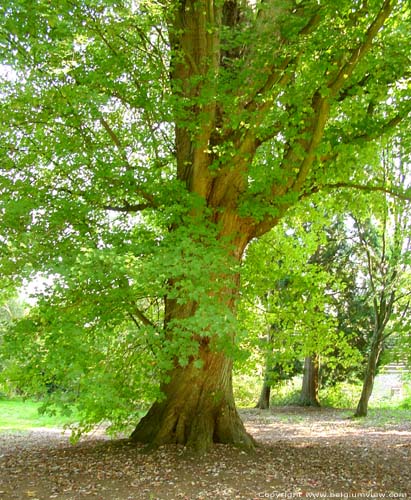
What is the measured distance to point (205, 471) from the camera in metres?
6.68

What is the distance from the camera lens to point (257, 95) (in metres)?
6.88

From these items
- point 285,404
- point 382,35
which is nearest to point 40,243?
point 382,35

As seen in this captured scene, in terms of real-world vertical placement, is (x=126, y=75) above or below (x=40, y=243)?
above

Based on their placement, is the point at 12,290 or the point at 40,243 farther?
the point at 12,290

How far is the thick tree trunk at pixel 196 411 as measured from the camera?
305 inches

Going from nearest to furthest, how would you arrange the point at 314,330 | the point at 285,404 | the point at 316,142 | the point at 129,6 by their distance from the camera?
1. the point at 129,6
2. the point at 316,142
3. the point at 314,330
4. the point at 285,404

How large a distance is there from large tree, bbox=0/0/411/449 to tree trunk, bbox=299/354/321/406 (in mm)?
12729

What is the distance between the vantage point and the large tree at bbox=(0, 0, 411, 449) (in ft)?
19.8

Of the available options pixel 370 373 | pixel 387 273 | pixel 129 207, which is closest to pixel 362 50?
pixel 129 207

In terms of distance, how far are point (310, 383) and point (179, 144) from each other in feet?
47.5

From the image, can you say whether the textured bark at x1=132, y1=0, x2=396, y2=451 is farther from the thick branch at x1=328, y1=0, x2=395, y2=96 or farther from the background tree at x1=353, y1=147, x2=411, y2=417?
the background tree at x1=353, y1=147, x2=411, y2=417

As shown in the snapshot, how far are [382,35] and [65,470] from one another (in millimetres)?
7375

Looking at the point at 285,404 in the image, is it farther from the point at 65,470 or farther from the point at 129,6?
the point at 129,6

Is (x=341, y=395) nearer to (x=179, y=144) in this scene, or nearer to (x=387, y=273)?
(x=387, y=273)
